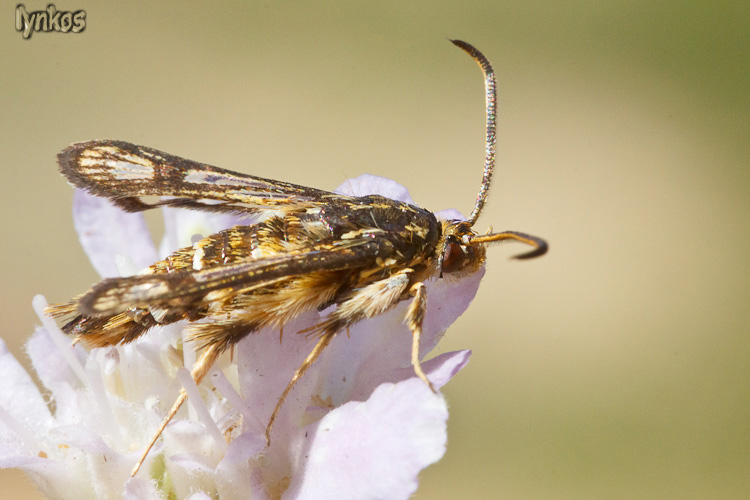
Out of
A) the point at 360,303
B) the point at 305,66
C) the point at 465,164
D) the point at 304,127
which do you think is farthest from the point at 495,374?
the point at 360,303

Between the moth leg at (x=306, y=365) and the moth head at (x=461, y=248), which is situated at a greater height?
the moth head at (x=461, y=248)

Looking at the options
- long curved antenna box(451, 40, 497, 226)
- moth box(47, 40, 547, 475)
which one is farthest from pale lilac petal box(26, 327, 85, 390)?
long curved antenna box(451, 40, 497, 226)

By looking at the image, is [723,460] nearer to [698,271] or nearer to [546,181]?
[698,271]

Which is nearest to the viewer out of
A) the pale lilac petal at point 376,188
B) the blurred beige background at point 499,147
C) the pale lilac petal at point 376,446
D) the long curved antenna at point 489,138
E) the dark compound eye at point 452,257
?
the pale lilac petal at point 376,446

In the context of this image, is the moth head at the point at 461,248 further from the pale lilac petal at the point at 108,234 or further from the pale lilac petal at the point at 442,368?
the pale lilac petal at the point at 108,234

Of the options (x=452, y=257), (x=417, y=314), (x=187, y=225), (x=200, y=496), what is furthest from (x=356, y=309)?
(x=187, y=225)

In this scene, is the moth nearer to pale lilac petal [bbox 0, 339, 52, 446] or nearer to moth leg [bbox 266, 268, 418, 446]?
moth leg [bbox 266, 268, 418, 446]

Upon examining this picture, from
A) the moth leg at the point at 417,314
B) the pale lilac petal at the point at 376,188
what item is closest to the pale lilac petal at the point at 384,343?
the moth leg at the point at 417,314
